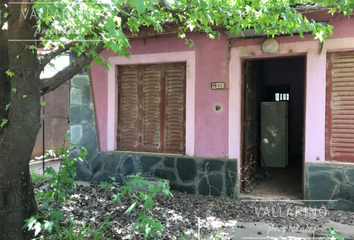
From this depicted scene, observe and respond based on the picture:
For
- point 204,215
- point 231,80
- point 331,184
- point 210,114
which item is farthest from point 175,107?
point 331,184

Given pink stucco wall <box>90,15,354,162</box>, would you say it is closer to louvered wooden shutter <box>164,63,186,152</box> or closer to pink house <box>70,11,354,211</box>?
pink house <box>70,11,354,211</box>

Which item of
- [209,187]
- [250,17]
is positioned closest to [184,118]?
[209,187]

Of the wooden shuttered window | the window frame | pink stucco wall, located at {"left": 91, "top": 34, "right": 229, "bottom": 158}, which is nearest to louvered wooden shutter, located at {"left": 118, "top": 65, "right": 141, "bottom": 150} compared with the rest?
the wooden shuttered window

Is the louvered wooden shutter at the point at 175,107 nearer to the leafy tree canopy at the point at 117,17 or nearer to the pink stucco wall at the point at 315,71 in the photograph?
the pink stucco wall at the point at 315,71

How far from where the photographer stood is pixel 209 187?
4918 millimetres

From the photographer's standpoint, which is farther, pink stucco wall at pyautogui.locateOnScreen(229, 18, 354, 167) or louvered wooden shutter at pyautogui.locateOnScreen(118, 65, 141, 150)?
louvered wooden shutter at pyautogui.locateOnScreen(118, 65, 141, 150)

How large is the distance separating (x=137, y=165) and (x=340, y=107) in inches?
147

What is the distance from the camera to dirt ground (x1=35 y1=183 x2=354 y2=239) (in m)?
3.36

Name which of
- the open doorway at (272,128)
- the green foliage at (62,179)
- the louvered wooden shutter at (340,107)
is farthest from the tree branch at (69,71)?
the louvered wooden shutter at (340,107)

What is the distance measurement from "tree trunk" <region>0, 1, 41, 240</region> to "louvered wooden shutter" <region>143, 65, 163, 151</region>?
2.78 meters

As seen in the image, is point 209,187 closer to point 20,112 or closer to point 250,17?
point 250,17

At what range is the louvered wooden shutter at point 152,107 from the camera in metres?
5.42

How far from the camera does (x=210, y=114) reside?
497cm

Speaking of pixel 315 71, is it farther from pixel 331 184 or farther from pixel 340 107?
pixel 331 184
